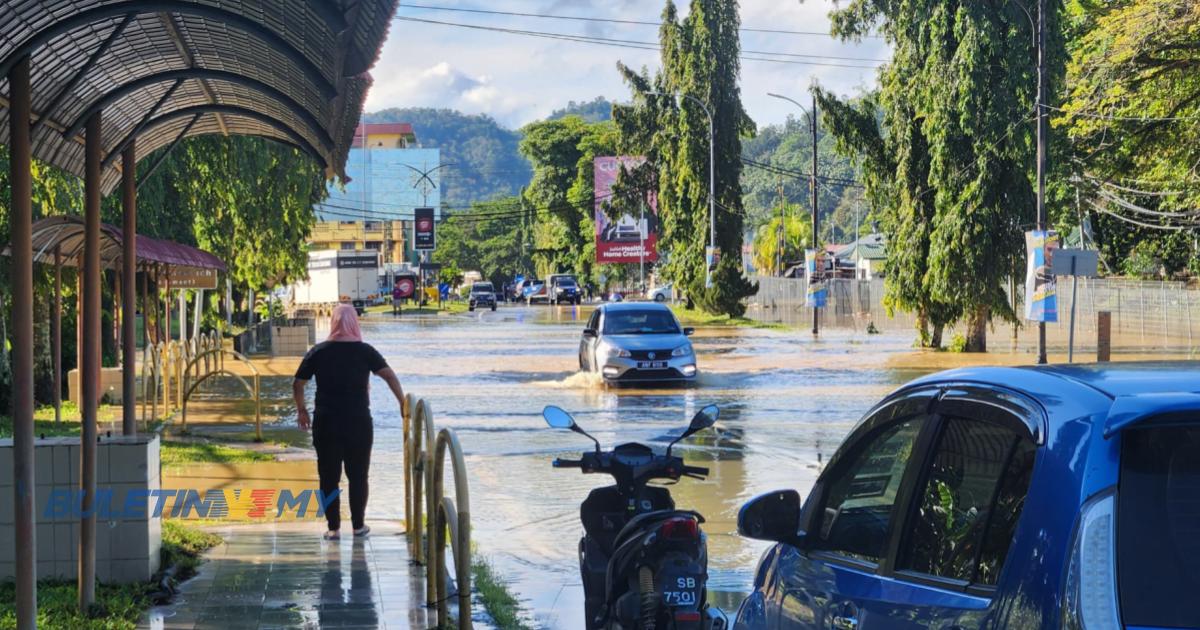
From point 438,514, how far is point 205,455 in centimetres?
895

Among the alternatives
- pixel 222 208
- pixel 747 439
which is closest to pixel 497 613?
pixel 747 439

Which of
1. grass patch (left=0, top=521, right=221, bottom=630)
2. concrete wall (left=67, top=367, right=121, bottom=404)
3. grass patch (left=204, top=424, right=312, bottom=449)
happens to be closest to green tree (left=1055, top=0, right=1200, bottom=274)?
grass patch (left=204, top=424, right=312, bottom=449)

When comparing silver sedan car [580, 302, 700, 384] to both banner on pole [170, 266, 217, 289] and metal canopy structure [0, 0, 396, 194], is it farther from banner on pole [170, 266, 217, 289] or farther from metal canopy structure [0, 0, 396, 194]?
metal canopy structure [0, 0, 396, 194]

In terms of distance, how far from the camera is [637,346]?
25516mm

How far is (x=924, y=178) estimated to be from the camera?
38.0m

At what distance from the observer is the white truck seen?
8162 cm

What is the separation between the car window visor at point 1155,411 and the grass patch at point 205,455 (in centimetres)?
1328

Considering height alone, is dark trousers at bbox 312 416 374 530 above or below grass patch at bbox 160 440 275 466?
above

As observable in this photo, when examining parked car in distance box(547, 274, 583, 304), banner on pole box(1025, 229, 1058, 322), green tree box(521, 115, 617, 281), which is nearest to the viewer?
banner on pole box(1025, 229, 1058, 322)

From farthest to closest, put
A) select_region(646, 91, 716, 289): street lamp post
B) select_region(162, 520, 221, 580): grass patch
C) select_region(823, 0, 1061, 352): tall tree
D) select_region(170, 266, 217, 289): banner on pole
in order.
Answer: select_region(646, 91, 716, 289): street lamp post → select_region(823, 0, 1061, 352): tall tree → select_region(170, 266, 217, 289): banner on pole → select_region(162, 520, 221, 580): grass patch

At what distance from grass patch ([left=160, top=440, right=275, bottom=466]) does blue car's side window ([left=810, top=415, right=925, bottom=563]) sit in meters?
11.7

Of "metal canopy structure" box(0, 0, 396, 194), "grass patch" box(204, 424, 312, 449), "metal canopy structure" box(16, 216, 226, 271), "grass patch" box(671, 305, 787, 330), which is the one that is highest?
"metal canopy structure" box(0, 0, 396, 194)

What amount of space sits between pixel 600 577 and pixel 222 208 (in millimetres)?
22740

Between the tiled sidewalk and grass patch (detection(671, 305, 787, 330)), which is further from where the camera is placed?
grass patch (detection(671, 305, 787, 330))
